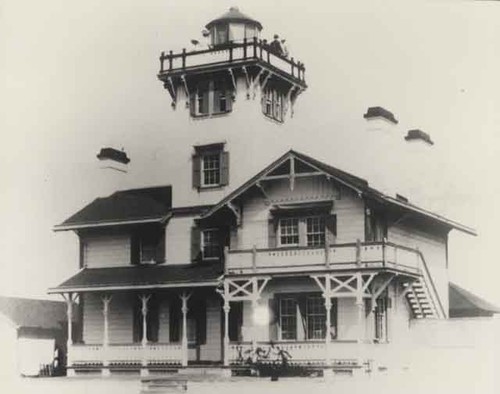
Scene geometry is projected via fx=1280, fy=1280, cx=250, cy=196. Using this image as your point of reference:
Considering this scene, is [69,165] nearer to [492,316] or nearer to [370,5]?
[370,5]

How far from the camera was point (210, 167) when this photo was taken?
2592cm

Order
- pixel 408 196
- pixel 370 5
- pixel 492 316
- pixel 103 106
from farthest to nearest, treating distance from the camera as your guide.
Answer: pixel 408 196 → pixel 492 316 → pixel 103 106 → pixel 370 5

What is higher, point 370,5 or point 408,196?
point 370,5

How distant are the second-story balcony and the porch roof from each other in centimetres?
385

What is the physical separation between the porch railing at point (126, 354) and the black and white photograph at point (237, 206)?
39 millimetres

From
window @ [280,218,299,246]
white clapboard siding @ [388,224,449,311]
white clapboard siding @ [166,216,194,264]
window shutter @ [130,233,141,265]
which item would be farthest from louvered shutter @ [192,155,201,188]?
white clapboard siding @ [388,224,449,311]

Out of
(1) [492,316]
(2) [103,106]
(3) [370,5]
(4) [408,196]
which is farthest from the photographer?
(4) [408,196]

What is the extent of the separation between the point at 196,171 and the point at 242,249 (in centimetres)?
258

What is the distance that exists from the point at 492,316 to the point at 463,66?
5.80 m

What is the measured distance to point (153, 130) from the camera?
2328 centimetres

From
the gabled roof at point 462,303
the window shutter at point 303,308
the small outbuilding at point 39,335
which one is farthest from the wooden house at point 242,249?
the small outbuilding at point 39,335

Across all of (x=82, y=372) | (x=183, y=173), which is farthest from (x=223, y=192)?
(x=82, y=372)

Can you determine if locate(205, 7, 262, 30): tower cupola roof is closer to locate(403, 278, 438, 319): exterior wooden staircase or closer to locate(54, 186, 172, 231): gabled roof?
locate(54, 186, 172, 231): gabled roof

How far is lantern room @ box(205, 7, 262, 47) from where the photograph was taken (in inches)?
808
